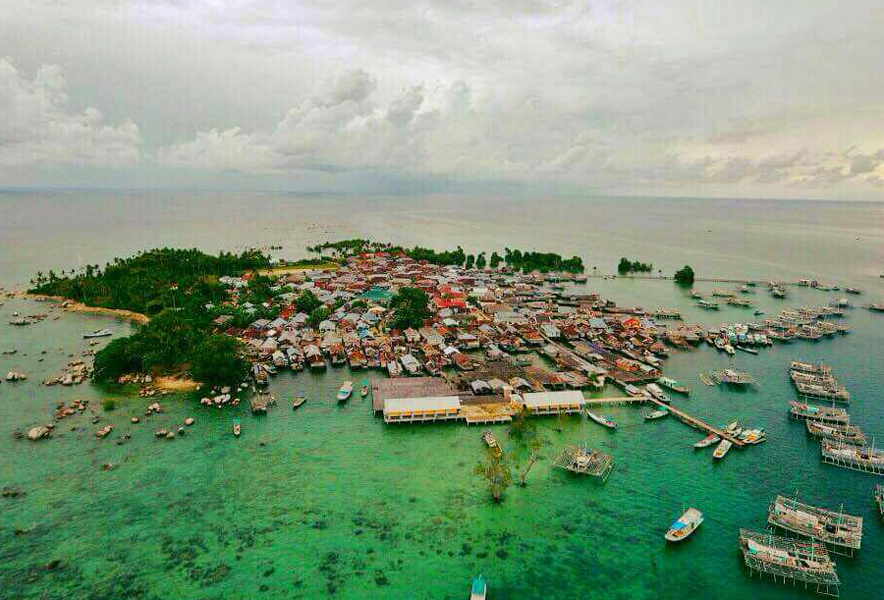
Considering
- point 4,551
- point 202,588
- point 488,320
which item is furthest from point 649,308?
point 4,551

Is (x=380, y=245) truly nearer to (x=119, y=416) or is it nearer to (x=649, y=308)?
(x=649, y=308)

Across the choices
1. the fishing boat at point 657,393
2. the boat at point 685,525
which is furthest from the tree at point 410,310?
the boat at point 685,525

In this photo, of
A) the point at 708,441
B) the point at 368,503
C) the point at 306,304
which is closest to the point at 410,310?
the point at 306,304

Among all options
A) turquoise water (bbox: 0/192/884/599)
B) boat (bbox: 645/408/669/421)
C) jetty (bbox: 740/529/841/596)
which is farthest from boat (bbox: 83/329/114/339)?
jetty (bbox: 740/529/841/596)

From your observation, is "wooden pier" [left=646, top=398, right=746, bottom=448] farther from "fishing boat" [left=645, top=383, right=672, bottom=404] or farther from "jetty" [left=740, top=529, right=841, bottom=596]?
"jetty" [left=740, top=529, right=841, bottom=596]

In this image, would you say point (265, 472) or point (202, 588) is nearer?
point (202, 588)

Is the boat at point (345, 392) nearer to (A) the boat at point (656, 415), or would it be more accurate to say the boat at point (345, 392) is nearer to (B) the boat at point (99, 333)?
(A) the boat at point (656, 415)
